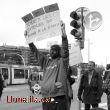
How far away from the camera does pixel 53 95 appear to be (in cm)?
566

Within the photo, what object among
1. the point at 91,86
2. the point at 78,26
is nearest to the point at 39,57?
the point at 91,86

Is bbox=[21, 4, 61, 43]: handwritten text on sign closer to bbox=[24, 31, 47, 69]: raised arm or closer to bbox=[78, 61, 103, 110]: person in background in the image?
bbox=[24, 31, 47, 69]: raised arm

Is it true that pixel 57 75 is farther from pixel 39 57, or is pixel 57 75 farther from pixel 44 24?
pixel 44 24

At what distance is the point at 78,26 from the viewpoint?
9508 millimetres

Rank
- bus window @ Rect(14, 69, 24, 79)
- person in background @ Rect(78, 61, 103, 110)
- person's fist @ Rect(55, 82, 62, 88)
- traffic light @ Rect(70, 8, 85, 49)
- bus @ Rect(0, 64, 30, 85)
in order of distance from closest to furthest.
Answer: person's fist @ Rect(55, 82, 62, 88) → person in background @ Rect(78, 61, 103, 110) → traffic light @ Rect(70, 8, 85, 49) → bus @ Rect(0, 64, 30, 85) → bus window @ Rect(14, 69, 24, 79)

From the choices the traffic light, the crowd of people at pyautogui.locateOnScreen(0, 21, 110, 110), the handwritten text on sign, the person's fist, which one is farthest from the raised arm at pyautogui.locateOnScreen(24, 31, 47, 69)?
the traffic light

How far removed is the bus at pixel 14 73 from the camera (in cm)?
4694

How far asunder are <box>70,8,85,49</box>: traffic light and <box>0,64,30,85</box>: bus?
36.9 meters

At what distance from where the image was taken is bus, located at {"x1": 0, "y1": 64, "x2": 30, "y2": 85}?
46.9 m

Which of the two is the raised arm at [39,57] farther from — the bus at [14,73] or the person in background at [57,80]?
the bus at [14,73]

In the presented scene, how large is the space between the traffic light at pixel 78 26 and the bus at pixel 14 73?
121ft

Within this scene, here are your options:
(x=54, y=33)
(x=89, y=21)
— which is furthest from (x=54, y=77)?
(x=89, y=21)

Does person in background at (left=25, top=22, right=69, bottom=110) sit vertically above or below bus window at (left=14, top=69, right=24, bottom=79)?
above

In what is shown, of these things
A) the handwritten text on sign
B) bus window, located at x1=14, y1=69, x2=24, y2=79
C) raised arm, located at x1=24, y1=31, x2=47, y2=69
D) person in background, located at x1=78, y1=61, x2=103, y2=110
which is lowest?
bus window, located at x1=14, y1=69, x2=24, y2=79
